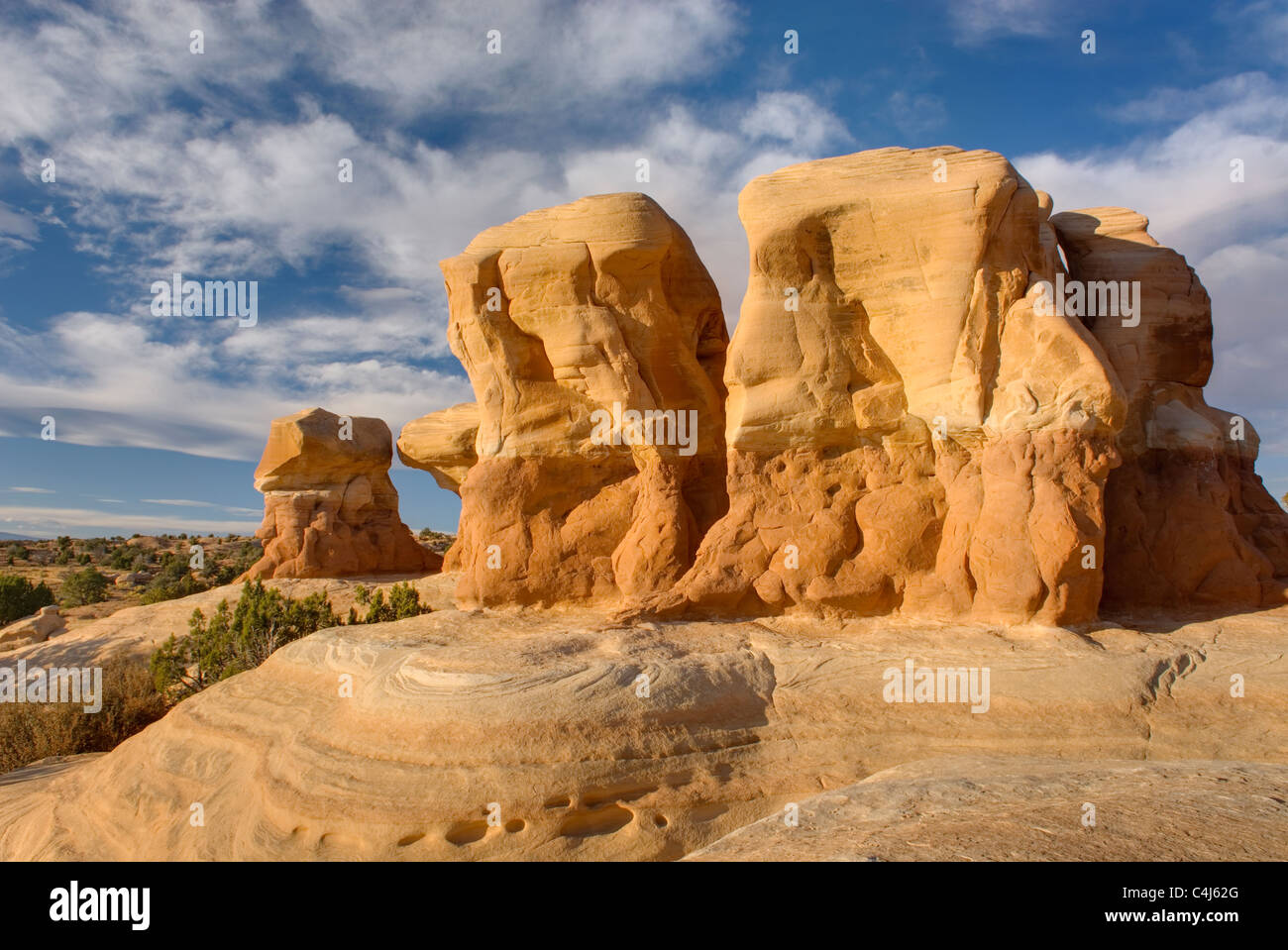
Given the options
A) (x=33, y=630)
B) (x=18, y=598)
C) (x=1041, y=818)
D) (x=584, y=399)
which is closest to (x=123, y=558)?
(x=18, y=598)

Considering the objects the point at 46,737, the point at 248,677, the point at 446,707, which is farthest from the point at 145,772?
the point at 46,737

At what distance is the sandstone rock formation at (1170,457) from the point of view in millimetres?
10219

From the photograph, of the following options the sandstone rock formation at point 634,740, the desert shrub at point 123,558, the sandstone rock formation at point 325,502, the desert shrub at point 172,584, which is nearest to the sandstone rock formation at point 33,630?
the desert shrub at point 172,584

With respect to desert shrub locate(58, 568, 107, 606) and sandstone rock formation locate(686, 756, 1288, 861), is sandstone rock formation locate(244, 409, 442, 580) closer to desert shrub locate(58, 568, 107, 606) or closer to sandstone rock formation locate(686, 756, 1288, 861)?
desert shrub locate(58, 568, 107, 606)

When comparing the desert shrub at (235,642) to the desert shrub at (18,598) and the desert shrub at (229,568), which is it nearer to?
the desert shrub at (229,568)

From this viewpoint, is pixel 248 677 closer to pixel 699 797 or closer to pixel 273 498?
pixel 699 797

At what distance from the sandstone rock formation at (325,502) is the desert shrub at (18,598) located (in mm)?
11892

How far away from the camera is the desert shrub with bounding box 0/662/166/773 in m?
12.3

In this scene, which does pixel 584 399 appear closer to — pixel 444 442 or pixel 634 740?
pixel 444 442

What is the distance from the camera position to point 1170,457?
426 inches

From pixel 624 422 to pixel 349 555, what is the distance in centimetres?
1254

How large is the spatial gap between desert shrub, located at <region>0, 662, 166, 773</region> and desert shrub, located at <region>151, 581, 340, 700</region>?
0.45 meters

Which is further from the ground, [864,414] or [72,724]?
[864,414]

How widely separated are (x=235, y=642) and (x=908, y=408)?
11.5 metres
